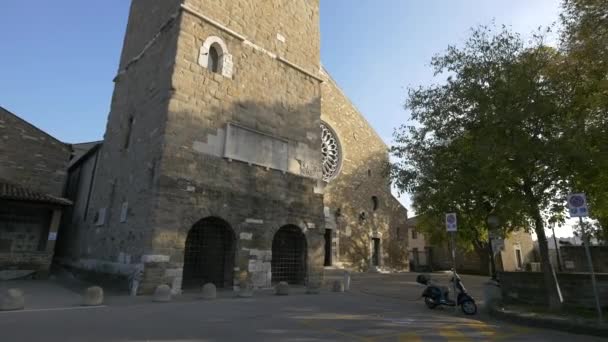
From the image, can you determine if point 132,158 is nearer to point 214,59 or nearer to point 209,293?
point 214,59

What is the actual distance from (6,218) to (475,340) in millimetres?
17050

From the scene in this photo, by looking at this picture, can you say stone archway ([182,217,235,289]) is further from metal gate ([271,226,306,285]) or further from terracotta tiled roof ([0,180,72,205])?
terracotta tiled roof ([0,180,72,205])

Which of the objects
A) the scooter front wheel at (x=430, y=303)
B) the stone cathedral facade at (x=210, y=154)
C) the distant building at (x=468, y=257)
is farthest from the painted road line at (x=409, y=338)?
the distant building at (x=468, y=257)

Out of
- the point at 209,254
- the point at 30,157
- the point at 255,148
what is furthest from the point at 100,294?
the point at 30,157

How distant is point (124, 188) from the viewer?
36.6ft

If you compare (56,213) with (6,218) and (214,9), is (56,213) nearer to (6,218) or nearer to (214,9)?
(6,218)

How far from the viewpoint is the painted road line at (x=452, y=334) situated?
17.4 feet

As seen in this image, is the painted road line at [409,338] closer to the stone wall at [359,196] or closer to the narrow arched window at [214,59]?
the narrow arched window at [214,59]

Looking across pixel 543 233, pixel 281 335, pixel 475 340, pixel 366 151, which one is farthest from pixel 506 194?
pixel 366 151

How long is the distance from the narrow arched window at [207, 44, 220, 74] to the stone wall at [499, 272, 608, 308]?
10741mm

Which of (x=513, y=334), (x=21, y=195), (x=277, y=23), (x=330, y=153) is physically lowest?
(x=513, y=334)

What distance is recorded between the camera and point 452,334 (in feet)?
18.5

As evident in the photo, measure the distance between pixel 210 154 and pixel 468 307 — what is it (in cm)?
784

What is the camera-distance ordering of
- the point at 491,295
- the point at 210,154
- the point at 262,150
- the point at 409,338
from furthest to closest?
1. the point at 262,150
2. the point at 210,154
3. the point at 491,295
4. the point at 409,338
